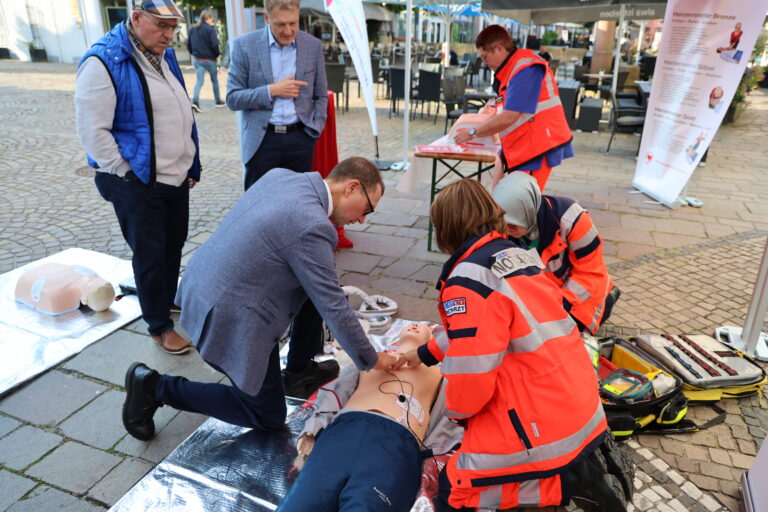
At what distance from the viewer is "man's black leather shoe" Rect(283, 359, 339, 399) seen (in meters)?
2.87

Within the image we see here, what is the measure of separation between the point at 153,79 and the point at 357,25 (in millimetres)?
3684

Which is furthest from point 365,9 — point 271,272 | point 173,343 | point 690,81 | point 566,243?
point 271,272

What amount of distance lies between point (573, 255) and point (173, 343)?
227cm

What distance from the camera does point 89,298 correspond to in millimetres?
3590

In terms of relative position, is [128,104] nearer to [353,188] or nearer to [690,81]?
[353,188]

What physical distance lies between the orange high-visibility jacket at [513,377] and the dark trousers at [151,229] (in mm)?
1769

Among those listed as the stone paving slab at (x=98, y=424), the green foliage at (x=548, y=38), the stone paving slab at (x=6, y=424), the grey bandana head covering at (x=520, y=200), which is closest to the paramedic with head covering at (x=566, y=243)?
the grey bandana head covering at (x=520, y=200)

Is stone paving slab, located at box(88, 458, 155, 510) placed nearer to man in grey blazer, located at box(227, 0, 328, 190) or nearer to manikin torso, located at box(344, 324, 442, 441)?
manikin torso, located at box(344, 324, 442, 441)

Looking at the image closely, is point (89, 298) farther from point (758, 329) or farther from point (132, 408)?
point (758, 329)

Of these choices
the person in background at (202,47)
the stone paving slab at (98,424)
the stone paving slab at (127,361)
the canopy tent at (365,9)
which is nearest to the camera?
the stone paving slab at (98,424)

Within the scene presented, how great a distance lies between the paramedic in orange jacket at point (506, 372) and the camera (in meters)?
1.82

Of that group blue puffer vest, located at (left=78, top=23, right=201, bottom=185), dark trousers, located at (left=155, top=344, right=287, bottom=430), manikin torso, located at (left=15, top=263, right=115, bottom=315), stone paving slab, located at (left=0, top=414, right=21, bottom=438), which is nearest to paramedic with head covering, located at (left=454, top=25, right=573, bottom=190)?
blue puffer vest, located at (left=78, top=23, right=201, bottom=185)

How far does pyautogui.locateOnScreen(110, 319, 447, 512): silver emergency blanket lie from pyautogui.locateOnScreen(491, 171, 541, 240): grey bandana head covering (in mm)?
1137

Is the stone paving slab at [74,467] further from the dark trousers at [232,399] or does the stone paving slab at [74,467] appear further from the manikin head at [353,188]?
the manikin head at [353,188]
